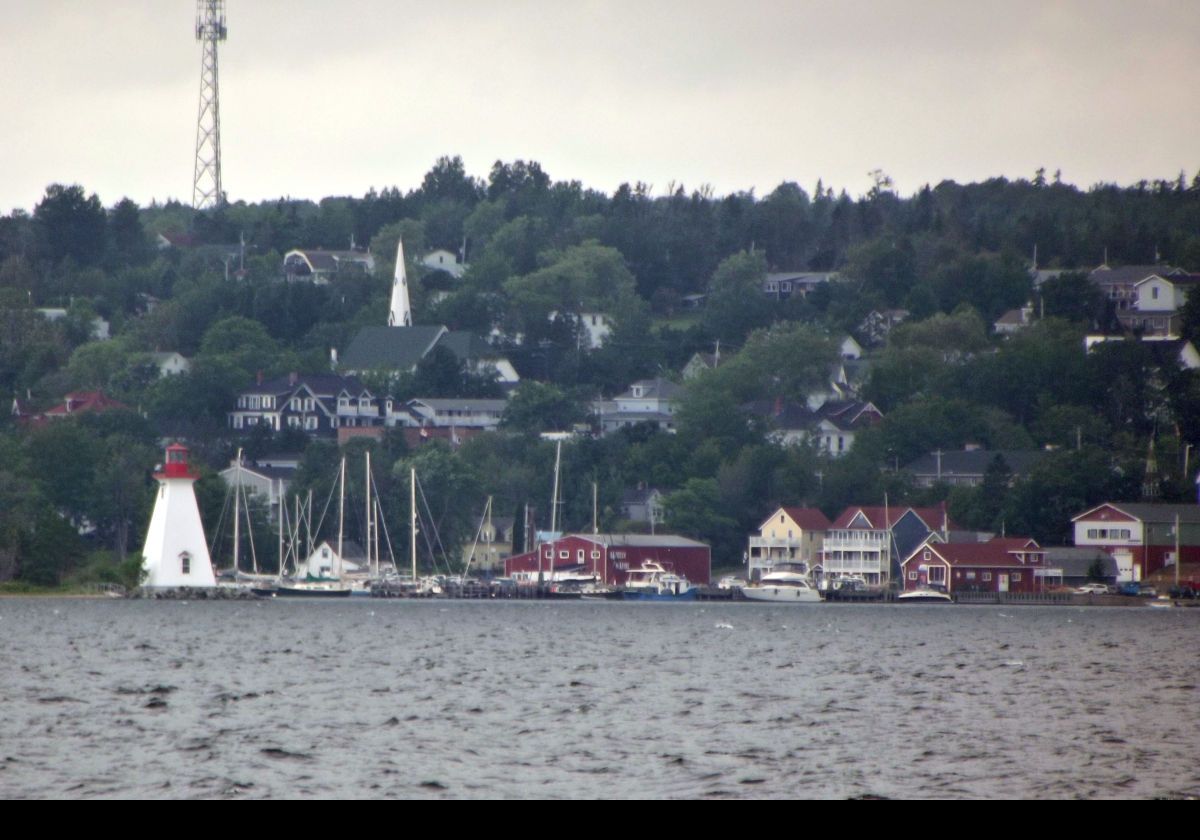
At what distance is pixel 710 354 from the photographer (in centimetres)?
15912

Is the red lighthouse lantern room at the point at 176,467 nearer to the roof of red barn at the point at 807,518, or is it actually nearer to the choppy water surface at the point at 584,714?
the choppy water surface at the point at 584,714

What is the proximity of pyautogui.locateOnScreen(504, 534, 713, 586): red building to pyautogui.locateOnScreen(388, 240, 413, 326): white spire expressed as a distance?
207 ft

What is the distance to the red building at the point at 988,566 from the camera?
98188 millimetres

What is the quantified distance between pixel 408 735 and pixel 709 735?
4.00 m

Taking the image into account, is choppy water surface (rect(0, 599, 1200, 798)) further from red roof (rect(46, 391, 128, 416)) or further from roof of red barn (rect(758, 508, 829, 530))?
red roof (rect(46, 391, 128, 416))

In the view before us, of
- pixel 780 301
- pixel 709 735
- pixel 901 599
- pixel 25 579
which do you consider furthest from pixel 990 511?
pixel 709 735

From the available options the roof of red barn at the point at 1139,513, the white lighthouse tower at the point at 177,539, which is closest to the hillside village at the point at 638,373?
the roof of red barn at the point at 1139,513

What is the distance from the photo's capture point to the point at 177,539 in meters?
76.1

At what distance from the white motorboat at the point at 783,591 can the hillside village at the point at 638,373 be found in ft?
20.7

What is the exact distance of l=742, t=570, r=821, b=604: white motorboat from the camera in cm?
9644

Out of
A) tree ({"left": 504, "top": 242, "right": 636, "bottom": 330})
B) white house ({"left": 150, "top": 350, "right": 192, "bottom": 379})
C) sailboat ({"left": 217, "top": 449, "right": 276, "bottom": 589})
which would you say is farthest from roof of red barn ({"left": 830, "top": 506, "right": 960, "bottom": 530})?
tree ({"left": 504, "top": 242, "right": 636, "bottom": 330})

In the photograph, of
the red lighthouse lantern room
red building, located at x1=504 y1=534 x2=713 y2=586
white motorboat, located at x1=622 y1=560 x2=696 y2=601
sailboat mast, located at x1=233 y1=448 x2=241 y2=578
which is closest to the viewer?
the red lighthouse lantern room

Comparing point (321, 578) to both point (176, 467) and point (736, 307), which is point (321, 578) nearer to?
point (176, 467)
